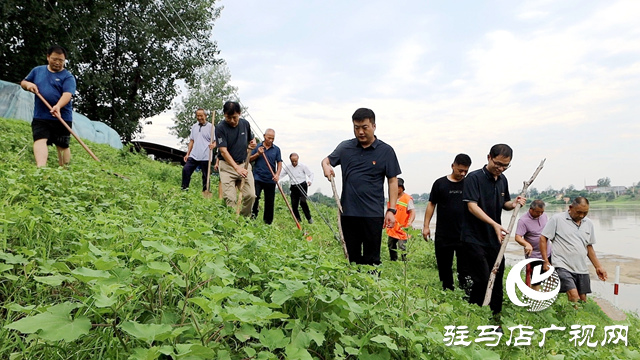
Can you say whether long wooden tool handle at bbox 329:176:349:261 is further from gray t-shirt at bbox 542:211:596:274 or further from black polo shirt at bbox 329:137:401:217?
gray t-shirt at bbox 542:211:596:274

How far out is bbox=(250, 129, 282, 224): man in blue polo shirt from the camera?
7.49 meters

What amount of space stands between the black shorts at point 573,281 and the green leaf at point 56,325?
6.02 meters

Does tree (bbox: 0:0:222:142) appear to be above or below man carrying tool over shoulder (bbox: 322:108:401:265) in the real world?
above

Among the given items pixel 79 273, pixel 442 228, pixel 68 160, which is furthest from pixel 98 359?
pixel 68 160

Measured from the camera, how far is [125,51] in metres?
22.0

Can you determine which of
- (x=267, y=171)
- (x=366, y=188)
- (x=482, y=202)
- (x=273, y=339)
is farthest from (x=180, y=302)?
(x=267, y=171)

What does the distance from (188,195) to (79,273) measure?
188 inches

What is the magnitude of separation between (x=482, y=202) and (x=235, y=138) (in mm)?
3527

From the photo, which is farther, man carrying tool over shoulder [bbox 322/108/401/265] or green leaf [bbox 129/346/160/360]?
man carrying tool over shoulder [bbox 322/108/401/265]

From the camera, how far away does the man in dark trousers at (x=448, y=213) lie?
5.56 m

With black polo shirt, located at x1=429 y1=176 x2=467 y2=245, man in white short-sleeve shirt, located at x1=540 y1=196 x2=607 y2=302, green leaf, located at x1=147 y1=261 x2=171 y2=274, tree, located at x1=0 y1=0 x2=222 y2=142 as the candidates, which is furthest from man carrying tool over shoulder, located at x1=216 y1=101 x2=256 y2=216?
tree, located at x1=0 y1=0 x2=222 y2=142

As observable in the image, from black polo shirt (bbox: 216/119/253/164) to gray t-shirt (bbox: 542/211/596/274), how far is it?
4.52 metres

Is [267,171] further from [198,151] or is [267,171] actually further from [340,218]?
[340,218]

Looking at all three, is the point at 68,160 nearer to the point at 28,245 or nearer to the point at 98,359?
the point at 28,245
